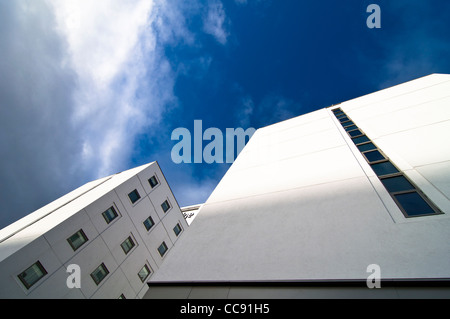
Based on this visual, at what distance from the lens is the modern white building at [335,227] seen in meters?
3.30

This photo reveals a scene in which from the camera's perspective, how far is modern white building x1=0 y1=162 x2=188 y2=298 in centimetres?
1079

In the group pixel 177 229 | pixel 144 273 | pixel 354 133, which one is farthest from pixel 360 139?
pixel 177 229

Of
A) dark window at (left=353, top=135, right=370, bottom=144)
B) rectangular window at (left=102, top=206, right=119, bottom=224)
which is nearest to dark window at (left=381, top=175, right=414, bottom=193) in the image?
dark window at (left=353, top=135, right=370, bottom=144)

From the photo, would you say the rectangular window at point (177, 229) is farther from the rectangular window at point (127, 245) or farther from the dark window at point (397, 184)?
the dark window at point (397, 184)

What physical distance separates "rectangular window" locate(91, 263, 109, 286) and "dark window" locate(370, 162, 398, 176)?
17632 millimetres

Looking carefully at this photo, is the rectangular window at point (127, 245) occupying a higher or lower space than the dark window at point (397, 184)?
lower

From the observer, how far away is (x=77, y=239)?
13.3m

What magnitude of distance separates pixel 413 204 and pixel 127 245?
18.5 m

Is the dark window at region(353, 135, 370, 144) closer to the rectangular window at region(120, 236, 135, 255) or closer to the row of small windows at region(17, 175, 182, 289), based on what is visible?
the row of small windows at region(17, 175, 182, 289)

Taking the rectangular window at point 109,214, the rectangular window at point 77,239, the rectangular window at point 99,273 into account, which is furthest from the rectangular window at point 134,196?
the rectangular window at point 99,273

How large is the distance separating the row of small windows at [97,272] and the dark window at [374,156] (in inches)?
691

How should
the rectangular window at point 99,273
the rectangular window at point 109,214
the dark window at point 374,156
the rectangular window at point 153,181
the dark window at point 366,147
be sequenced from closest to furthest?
the dark window at point 374,156 → the dark window at point 366,147 → the rectangular window at point 99,273 → the rectangular window at point 109,214 → the rectangular window at point 153,181

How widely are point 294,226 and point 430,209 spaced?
2830 mm
